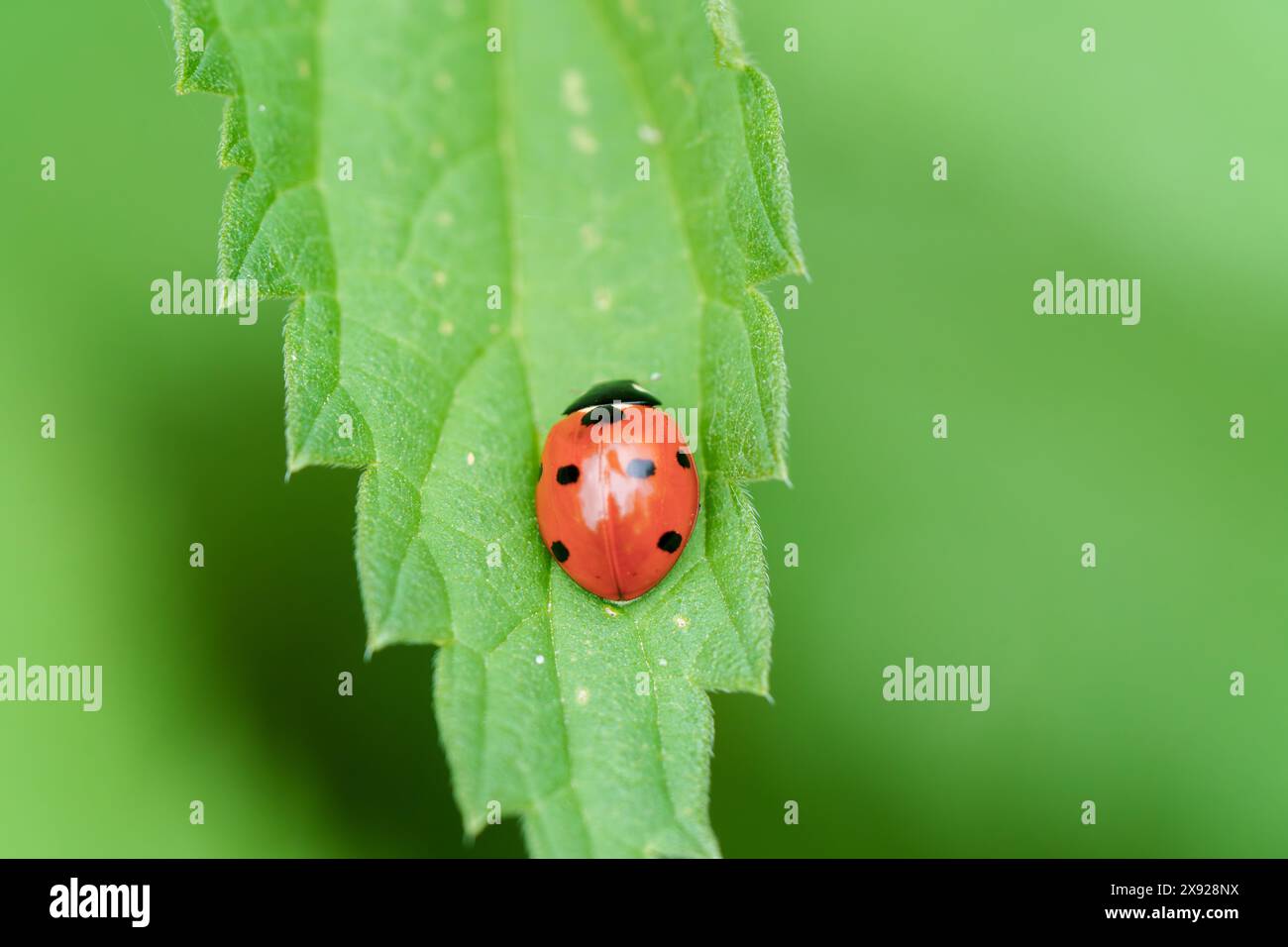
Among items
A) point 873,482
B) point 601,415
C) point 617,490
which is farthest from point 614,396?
point 873,482

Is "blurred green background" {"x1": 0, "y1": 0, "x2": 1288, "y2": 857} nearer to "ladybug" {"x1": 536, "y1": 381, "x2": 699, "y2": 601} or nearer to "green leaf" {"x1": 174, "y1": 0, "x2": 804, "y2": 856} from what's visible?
"green leaf" {"x1": 174, "y1": 0, "x2": 804, "y2": 856}

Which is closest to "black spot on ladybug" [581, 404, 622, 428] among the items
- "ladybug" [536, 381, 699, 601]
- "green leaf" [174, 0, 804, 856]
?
"ladybug" [536, 381, 699, 601]

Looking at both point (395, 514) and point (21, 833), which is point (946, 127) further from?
point (21, 833)

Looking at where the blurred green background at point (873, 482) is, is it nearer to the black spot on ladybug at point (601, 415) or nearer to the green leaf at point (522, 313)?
the green leaf at point (522, 313)

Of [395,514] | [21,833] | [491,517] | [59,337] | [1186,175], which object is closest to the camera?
[395,514]

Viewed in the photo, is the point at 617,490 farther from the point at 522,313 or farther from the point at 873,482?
the point at 873,482

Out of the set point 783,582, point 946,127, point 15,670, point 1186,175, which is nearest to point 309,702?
point 15,670
